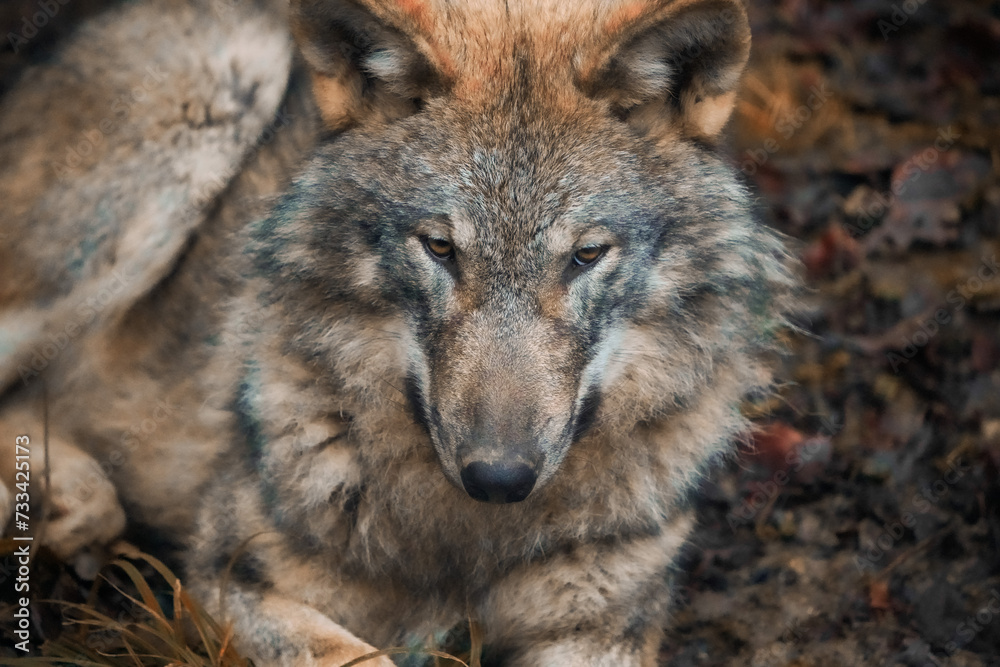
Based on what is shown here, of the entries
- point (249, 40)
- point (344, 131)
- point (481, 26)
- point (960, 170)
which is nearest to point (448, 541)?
point (344, 131)

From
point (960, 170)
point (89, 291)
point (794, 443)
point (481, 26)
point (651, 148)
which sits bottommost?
point (794, 443)

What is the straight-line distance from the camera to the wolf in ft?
8.65

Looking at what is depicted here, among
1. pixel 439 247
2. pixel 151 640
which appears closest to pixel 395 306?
pixel 439 247

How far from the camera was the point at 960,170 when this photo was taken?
4.96 meters

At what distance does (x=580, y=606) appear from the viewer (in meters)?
3.15

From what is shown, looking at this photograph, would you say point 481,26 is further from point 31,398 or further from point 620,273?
point 31,398

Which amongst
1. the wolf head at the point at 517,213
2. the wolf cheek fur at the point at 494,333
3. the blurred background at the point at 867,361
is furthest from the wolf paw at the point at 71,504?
the wolf head at the point at 517,213

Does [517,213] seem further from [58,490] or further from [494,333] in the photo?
[58,490]

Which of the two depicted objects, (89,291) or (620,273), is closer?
(620,273)

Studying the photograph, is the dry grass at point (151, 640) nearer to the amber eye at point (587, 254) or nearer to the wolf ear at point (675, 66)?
the amber eye at point (587, 254)

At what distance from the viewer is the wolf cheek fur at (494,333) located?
2.61 meters

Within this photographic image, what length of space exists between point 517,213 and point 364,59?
674mm

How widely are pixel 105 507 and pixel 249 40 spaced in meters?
1.94

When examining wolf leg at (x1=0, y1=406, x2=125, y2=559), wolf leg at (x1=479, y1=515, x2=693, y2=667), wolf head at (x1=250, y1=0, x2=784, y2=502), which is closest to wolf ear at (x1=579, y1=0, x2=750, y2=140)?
wolf head at (x1=250, y1=0, x2=784, y2=502)
